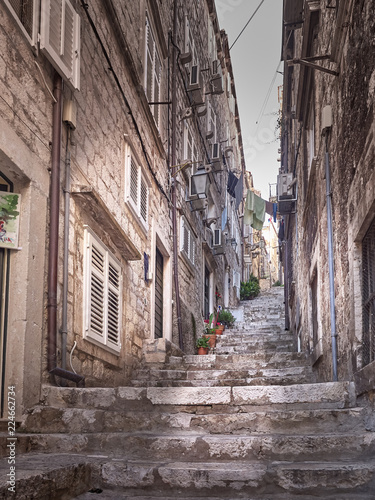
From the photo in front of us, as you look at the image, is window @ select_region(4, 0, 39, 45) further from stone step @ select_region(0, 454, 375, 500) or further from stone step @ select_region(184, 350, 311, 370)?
stone step @ select_region(184, 350, 311, 370)

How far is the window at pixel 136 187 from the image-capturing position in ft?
25.5

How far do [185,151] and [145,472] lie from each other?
31.3ft

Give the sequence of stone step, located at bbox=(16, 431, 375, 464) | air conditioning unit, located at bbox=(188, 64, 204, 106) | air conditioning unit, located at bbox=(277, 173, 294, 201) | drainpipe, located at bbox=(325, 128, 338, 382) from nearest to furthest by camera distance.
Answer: stone step, located at bbox=(16, 431, 375, 464) < drainpipe, located at bbox=(325, 128, 338, 382) < air conditioning unit, located at bbox=(188, 64, 204, 106) < air conditioning unit, located at bbox=(277, 173, 294, 201)

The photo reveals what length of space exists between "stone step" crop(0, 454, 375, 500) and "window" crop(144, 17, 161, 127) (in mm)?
7014

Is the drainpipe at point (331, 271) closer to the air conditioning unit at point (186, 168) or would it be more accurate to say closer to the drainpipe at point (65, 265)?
the drainpipe at point (65, 265)

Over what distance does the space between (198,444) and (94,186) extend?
3272mm

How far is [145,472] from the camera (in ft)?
11.5

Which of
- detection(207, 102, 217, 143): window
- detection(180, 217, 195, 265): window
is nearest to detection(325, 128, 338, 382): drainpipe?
detection(180, 217, 195, 265): window

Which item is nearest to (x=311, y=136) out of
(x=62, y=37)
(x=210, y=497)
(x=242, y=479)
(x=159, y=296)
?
(x=159, y=296)

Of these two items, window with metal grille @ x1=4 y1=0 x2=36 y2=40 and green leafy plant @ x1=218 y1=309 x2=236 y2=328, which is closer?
window with metal grille @ x1=4 y1=0 x2=36 y2=40

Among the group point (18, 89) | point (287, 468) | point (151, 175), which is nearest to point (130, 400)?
point (287, 468)

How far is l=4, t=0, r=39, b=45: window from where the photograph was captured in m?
4.62

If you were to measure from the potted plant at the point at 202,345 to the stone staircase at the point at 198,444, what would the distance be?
649cm

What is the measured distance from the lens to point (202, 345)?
1168 cm
